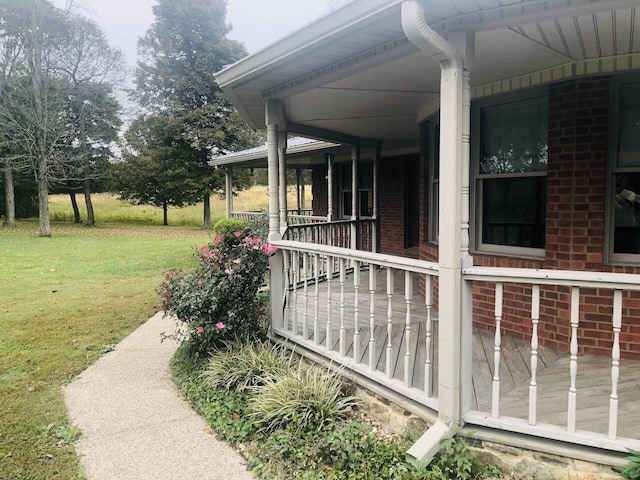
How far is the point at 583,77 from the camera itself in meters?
3.74

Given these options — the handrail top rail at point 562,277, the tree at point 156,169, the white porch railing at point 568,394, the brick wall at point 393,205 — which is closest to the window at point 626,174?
the white porch railing at point 568,394

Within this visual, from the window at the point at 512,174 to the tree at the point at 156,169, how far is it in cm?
2119

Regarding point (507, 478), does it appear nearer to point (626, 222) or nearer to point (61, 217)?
point (626, 222)

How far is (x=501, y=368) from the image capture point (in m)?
3.60

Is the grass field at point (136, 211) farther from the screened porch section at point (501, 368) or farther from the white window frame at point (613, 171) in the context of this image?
the white window frame at point (613, 171)

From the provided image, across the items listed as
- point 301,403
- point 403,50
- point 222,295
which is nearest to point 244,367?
point 222,295

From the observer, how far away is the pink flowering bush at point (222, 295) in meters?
4.57

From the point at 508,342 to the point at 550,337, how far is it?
35 centimetres

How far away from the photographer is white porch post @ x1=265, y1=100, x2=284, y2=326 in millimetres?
4797

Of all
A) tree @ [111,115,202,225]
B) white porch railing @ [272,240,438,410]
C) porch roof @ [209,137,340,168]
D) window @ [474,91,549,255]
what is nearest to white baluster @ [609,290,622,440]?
white porch railing @ [272,240,438,410]

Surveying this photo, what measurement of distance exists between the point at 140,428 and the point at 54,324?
3.78m

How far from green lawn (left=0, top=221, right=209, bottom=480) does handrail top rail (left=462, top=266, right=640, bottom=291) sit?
285 cm

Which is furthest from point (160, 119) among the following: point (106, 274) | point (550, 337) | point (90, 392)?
point (550, 337)

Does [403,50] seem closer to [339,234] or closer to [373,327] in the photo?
[373,327]
